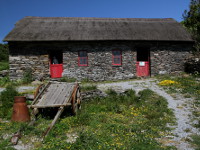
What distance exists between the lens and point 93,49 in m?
13.6

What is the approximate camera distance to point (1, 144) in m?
4.41

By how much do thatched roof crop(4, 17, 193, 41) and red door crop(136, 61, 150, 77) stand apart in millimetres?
2089

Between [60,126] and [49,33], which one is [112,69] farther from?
[60,126]

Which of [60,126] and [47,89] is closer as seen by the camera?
[60,126]

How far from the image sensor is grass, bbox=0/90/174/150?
4285 mm

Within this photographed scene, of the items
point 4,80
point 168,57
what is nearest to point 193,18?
point 168,57

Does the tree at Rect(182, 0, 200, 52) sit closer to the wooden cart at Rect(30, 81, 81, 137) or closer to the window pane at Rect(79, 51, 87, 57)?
the window pane at Rect(79, 51, 87, 57)

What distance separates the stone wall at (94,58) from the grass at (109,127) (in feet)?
19.9

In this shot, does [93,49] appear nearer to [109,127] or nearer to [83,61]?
[83,61]

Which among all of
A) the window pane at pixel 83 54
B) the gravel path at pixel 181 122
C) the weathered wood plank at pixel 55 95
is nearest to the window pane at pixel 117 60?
the window pane at pixel 83 54

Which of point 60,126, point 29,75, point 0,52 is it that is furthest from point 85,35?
point 0,52

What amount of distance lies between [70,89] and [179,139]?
4.26 meters

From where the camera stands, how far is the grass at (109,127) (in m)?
4.29

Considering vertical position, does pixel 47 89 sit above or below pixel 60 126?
above
